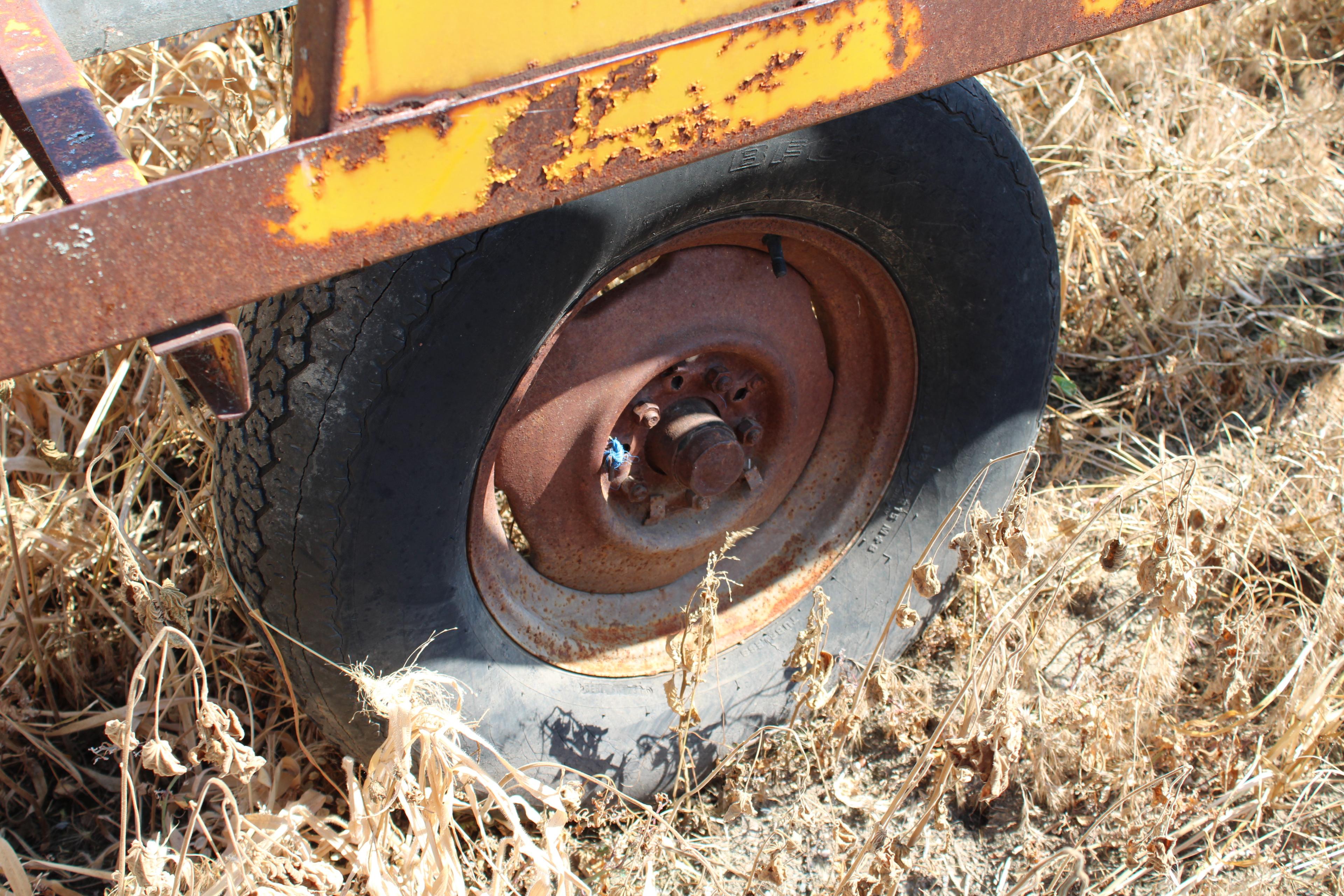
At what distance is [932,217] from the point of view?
164 cm

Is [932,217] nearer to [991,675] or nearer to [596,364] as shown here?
[596,364]

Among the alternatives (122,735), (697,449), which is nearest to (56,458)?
(122,735)

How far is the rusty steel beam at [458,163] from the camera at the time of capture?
30.5 inches

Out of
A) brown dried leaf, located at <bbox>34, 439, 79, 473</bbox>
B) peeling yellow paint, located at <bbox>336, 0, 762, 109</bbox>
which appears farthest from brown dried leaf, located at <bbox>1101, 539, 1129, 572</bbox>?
brown dried leaf, located at <bbox>34, 439, 79, 473</bbox>

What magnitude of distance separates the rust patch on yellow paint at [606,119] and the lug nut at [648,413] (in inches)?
29.3

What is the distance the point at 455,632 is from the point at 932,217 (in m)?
1.00

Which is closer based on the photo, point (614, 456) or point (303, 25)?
point (303, 25)

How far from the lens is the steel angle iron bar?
32.5 inches

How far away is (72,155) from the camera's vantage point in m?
0.92

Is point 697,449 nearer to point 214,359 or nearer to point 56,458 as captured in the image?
point 214,359

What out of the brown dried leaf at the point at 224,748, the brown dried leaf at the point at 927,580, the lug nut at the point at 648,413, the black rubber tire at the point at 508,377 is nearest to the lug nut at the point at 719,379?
the lug nut at the point at 648,413

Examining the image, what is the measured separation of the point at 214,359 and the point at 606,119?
41 cm

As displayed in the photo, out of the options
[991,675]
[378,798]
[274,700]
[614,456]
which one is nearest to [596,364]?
[614,456]

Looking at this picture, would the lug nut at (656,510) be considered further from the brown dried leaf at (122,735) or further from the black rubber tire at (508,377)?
the brown dried leaf at (122,735)
